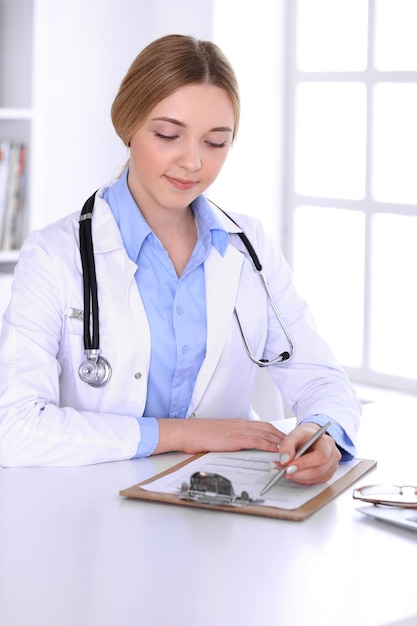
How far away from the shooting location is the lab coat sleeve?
179 cm

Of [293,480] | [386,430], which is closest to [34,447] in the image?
[293,480]

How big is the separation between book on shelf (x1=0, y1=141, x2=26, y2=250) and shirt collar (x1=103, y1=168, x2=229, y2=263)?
115 centimetres

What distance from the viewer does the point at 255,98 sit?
3.40m

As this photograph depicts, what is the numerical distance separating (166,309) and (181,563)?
0.75m

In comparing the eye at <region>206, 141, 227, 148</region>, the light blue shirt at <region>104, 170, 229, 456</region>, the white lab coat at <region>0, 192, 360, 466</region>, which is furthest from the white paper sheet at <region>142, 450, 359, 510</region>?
the eye at <region>206, 141, 227, 148</region>

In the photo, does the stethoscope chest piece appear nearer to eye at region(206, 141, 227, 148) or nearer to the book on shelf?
eye at region(206, 141, 227, 148)

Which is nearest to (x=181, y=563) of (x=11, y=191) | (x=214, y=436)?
(x=214, y=436)

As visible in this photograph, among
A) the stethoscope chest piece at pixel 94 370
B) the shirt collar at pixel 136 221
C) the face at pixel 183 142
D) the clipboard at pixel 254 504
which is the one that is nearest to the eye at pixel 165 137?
the face at pixel 183 142

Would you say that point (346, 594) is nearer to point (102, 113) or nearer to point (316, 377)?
point (316, 377)

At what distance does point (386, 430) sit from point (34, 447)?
734mm

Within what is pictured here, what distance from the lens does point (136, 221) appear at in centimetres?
207

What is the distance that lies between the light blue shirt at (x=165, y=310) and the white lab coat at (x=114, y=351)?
0.02 m

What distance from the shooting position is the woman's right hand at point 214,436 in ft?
6.08

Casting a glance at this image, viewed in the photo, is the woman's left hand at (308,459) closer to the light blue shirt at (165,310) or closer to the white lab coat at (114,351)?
the white lab coat at (114,351)
